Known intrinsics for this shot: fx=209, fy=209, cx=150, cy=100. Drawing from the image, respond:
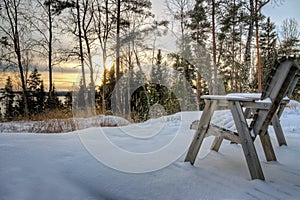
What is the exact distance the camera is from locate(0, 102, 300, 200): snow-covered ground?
4.30 ft

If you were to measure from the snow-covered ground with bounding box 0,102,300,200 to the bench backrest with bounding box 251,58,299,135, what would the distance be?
0.43m

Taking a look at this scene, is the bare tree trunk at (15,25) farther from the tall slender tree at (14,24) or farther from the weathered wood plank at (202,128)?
the weathered wood plank at (202,128)

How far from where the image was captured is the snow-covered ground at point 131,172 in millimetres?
1312

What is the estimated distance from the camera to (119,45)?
11.7 m

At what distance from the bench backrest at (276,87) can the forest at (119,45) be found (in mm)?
8097

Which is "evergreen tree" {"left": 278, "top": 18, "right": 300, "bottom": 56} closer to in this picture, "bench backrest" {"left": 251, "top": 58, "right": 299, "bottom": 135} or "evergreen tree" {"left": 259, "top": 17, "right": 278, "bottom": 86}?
"evergreen tree" {"left": 259, "top": 17, "right": 278, "bottom": 86}

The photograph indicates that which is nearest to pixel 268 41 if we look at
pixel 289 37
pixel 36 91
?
pixel 289 37

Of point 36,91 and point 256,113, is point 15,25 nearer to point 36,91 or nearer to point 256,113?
point 36,91

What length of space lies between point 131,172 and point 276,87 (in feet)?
3.99

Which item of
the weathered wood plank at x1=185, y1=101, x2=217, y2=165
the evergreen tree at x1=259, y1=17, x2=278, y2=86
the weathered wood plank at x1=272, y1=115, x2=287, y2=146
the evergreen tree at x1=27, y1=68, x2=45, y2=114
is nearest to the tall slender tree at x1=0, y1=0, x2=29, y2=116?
the evergreen tree at x1=27, y1=68, x2=45, y2=114

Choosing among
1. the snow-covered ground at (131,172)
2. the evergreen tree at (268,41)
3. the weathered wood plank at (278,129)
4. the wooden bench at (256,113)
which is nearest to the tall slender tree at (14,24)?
the snow-covered ground at (131,172)

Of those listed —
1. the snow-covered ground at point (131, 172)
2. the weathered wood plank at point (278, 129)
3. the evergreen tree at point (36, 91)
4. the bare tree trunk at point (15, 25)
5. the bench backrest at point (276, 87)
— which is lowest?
the snow-covered ground at point (131, 172)

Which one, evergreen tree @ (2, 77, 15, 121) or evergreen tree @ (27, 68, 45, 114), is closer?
evergreen tree @ (2, 77, 15, 121)

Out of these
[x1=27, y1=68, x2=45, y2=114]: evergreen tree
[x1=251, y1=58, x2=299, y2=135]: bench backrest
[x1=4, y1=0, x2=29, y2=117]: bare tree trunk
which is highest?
[x1=4, y1=0, x2=29, y2=117]: bare tree trunk
